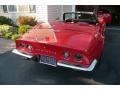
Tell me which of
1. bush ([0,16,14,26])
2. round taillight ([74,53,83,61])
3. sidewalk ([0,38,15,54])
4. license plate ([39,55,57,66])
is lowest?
sidewalk ([0,38,15,54])

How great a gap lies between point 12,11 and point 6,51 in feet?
20.5

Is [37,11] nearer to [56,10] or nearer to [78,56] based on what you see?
[56,10]

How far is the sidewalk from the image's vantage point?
6.93 meters

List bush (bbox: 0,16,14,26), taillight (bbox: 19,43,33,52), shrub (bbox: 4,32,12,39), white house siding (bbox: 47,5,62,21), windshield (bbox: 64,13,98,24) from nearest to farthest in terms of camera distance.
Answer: taillight (bbox: 19,43,33,52) → windshield (bbox: 64,13,98,24) → shrub (bbox: 4,32,12,39) → bush (bbox: 0,16,14,26) → white house siding (bbox: 47,5,62,21)

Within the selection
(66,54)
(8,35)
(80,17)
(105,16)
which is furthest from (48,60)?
(105,16)

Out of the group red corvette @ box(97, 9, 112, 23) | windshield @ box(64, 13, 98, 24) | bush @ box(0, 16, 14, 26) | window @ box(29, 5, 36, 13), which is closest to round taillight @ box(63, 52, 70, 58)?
windshield @ box(64, 13, 98, 24)

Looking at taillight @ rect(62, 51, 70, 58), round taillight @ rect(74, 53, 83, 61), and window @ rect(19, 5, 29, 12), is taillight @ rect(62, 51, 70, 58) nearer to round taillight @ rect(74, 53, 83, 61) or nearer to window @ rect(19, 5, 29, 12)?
round taillight @ rect(74, 53, 83, 61)

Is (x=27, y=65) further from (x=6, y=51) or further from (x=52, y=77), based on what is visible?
(x=6, y=51)

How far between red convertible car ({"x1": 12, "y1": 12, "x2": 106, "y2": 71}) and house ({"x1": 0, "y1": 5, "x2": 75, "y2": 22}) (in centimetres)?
612

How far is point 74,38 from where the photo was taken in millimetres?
4695

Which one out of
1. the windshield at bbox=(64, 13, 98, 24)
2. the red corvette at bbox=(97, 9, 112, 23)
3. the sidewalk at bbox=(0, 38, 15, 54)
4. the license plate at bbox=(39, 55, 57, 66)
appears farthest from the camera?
the red corvette at bbox=(97, 9, 112, 23)

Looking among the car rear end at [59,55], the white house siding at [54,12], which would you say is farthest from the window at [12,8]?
the car rear end at [59,55]

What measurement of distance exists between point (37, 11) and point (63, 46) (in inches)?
300
